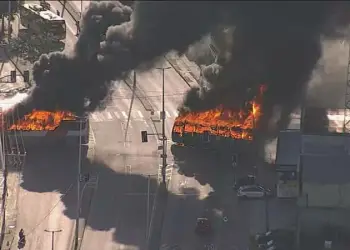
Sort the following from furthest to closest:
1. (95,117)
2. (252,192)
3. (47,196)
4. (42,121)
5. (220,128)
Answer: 1. (95,117)
2. (42,121)
3. (220,128)
4. (47,196)
5. (252,192)

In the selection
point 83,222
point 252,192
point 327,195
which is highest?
point 327,195

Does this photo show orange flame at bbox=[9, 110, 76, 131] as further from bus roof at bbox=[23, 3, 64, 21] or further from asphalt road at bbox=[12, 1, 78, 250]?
bus roof at bbox=[23, 3, 64, 21]

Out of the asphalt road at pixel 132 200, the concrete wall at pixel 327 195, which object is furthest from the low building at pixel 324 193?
the asphalt road at pixel 132 200

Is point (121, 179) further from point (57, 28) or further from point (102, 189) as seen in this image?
point (57, 28)

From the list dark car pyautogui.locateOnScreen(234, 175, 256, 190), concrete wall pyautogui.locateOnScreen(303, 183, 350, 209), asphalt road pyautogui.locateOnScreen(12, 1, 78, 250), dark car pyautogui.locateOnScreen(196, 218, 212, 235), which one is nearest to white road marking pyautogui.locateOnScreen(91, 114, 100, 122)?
asphalt road pyautogui.locateOnScreen(12, 1, 78, 250)

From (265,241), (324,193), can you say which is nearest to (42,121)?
(265,241)
